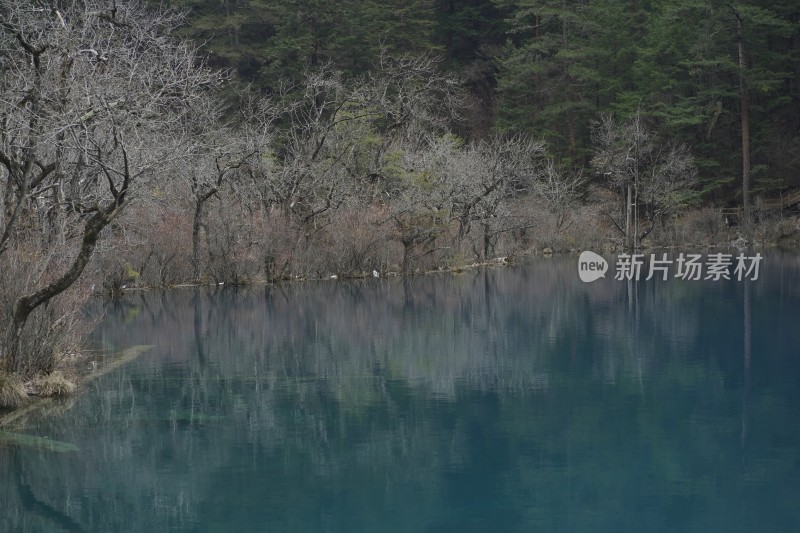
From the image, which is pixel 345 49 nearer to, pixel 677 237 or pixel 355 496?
pixel 677 237

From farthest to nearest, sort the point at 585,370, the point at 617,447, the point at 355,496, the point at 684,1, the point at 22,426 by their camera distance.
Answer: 1. the point at 684,1
2. the point at 585,370
3. the point at 22,426
4. the point at 617,447
5. the point at 355,496

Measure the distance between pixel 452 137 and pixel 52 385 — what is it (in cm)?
3224

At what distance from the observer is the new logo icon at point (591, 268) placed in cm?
3531

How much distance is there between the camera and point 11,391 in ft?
41.0

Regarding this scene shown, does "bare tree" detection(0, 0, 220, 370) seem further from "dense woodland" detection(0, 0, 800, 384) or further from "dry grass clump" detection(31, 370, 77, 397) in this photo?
"dense woodland" detection(0, 0, 800, 384)

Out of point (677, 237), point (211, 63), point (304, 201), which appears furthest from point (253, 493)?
point (211, 63)

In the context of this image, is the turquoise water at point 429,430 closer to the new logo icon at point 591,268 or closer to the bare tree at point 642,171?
the new logo icon at point 591,268

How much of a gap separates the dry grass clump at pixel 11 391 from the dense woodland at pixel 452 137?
4057 mm

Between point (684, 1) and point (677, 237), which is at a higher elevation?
point (684, 1)

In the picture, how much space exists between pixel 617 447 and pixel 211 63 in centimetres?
5008

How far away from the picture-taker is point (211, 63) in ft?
186

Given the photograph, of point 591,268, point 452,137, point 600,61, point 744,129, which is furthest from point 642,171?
point 591,268

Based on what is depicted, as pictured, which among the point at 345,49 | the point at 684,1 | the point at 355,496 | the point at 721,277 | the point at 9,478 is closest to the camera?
the point at 355,496

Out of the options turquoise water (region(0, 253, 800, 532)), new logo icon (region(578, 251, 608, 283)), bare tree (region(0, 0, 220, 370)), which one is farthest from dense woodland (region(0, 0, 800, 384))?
turquoise water (region(0, 253, 800, 532))
